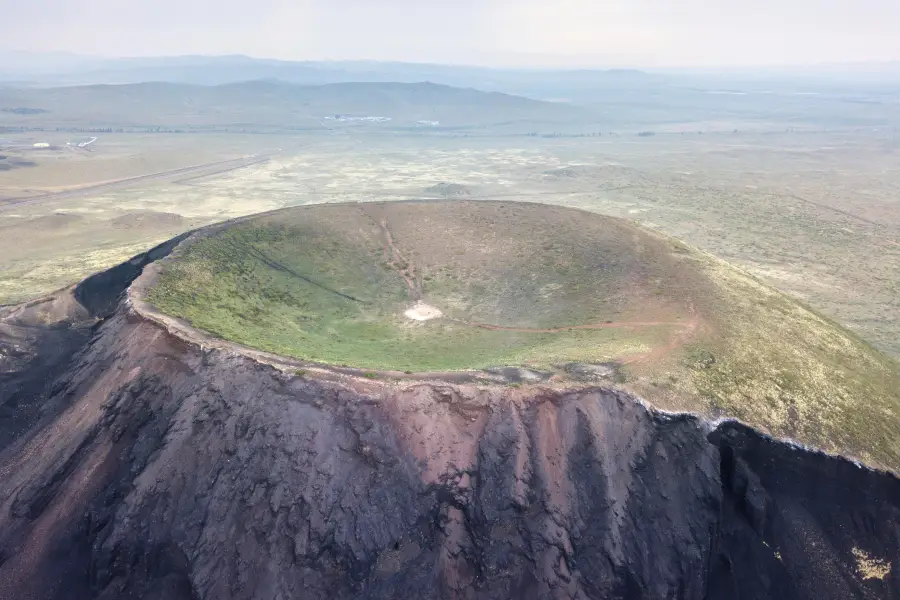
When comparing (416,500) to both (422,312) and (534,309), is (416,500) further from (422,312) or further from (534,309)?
(534,309)

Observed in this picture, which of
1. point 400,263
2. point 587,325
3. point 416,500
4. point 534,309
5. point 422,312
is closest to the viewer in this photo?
point 416,500

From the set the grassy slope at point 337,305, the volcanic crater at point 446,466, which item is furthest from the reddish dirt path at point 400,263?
the volcanic crater at point 446,466

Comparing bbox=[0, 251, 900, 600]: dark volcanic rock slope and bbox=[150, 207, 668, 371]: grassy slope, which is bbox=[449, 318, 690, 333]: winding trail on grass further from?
bbox=[0, 251, 900, 600]: dark volcanic rock slope

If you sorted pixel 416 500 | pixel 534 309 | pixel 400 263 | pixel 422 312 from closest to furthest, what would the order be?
pixel 416 500, pixel 534 309, pixel 422 312, pixel 400 263

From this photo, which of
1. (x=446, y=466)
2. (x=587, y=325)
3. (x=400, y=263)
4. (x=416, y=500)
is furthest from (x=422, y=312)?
(x=416, y=500)

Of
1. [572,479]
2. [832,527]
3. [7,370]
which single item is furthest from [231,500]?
[832,527]
